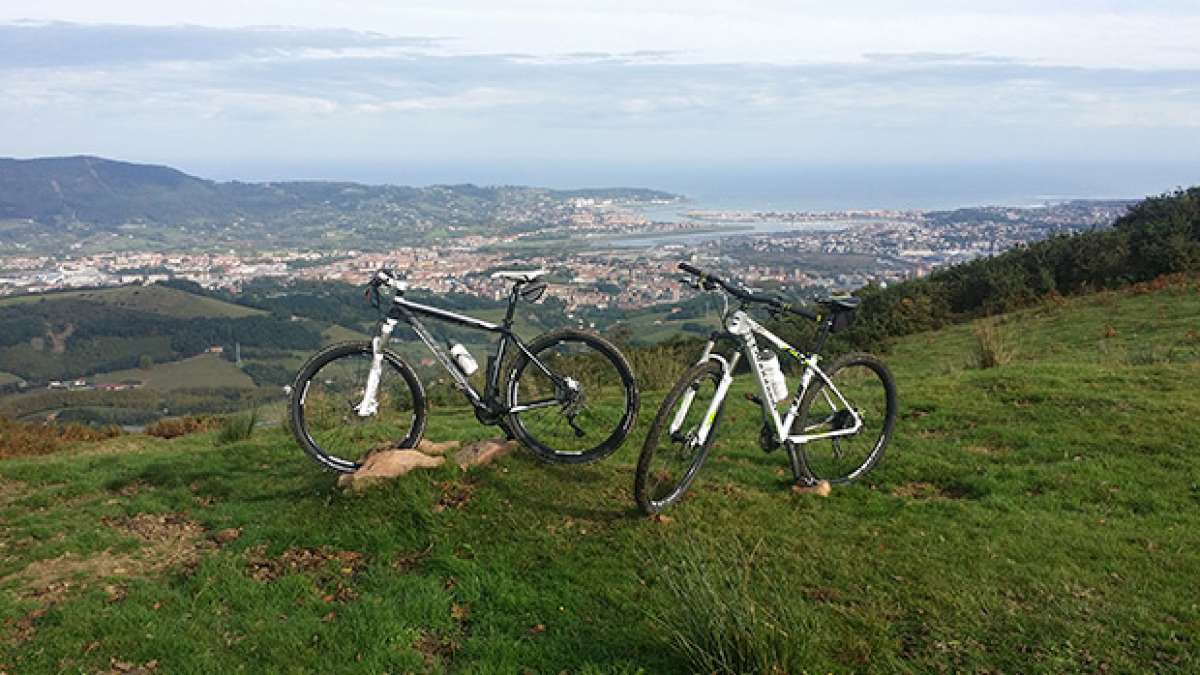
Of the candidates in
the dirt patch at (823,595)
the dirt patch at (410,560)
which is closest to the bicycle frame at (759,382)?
the dirt patch at (823,595)

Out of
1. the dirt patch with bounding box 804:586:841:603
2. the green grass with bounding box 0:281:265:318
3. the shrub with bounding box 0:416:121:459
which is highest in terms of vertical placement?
the dirt patch with bounding box 804:586:841:603

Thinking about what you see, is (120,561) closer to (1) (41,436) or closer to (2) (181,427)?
(2) (181,427)

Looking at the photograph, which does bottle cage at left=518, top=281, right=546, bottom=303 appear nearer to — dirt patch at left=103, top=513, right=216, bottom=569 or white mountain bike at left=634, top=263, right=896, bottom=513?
white mountain bike at left=634, top=263, right=896, bottom=513

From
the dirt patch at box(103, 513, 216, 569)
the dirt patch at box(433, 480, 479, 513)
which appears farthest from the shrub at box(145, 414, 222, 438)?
the dirt patch at box(433, 480, 479, 513)

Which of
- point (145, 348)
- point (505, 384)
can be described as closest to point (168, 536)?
point (505, 384)

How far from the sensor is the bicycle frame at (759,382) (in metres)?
5.76

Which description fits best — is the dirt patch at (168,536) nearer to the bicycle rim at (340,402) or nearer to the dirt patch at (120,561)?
the dirt patch at (120,561)

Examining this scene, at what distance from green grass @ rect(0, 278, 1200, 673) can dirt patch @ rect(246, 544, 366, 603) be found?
2 centimetres

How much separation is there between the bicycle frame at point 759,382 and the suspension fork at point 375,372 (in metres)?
2.54

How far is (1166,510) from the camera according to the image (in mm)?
6051

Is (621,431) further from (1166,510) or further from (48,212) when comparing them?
(48,212)

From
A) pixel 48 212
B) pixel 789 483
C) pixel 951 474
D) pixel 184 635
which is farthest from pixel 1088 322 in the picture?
pixel 48 212

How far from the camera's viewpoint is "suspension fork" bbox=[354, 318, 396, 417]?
21.2 ft

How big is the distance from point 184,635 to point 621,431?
3423 mm
